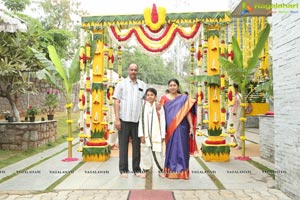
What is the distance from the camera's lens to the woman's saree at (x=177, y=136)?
14.5ft

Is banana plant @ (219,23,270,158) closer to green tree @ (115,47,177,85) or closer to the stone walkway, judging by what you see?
the stone walkway

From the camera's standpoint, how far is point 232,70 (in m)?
5.63

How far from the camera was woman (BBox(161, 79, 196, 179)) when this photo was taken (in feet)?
14.5

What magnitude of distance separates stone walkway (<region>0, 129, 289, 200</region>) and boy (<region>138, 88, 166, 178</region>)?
33cm

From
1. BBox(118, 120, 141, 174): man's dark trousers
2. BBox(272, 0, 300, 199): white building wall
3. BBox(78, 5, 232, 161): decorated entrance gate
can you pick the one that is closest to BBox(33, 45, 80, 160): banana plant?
BBox(78, 5, 232, 161): decorated entrance gate

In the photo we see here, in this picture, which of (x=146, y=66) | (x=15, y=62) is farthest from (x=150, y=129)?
(x=146, y=66)

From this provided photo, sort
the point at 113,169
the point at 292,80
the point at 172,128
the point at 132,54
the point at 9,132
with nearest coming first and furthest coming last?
the point at 292,80
the point at 172,128
the point at 113,169
the point at 9,132
the point at 132,54

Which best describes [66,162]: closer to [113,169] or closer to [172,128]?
[113,169]

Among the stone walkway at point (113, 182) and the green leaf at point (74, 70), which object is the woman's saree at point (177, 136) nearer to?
the stone walkway at point (113, 182)

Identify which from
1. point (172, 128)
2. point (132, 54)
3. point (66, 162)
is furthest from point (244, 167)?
point (132, 54)

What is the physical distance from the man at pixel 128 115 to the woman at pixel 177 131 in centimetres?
44

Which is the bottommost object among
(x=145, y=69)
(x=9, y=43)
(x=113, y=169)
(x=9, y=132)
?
(x=113, y=169)

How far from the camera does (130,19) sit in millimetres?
5707

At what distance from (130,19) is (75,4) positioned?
46.8 ft
